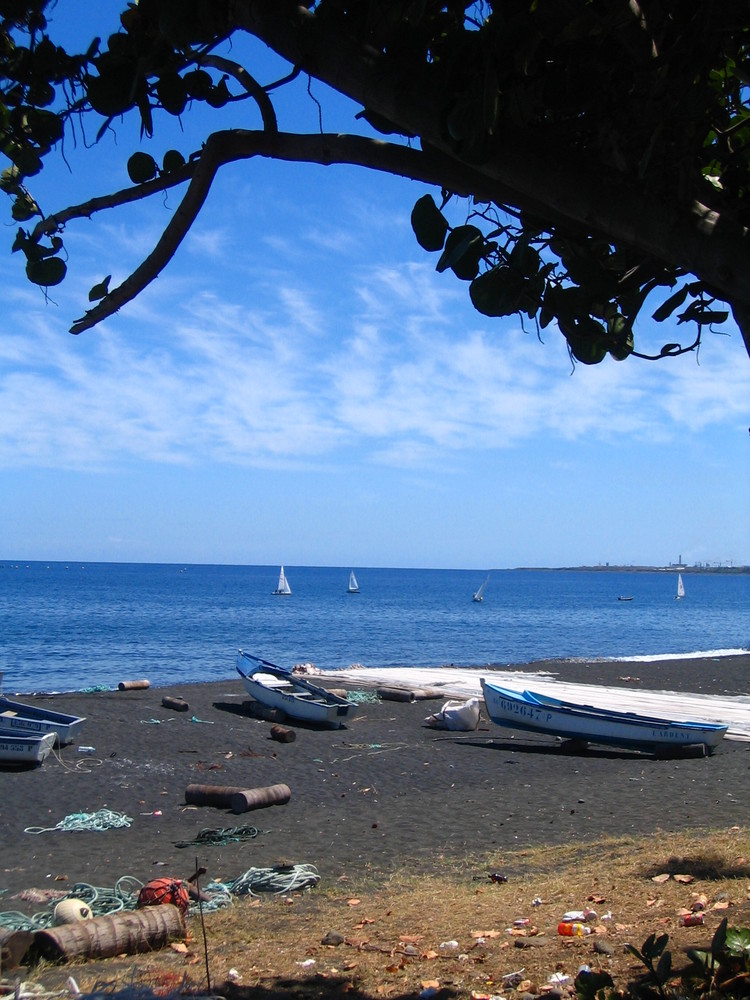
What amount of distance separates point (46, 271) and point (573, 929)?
4.74 meters

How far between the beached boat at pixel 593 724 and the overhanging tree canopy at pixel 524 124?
38.0 feet

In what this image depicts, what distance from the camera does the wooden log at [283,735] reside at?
16406 mm

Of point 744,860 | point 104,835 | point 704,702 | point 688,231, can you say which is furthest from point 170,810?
point 704,702

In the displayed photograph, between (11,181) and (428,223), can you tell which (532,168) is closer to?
(428,223)

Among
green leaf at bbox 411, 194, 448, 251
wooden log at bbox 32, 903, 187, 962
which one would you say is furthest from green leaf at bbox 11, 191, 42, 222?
wooden log at bbox 32, 903, 187, 962

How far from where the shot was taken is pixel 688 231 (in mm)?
3475

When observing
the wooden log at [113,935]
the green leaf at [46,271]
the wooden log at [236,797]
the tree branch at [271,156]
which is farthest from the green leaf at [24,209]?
the wooden log at [236,797]

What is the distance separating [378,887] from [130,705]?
1381 cm

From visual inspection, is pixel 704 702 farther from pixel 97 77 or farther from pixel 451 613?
pixel 451 613

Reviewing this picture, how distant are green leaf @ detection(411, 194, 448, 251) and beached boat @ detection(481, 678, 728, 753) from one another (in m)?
12.4

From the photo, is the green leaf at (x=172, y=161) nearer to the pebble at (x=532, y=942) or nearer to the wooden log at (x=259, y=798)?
the pebble at (x=532, y=942)

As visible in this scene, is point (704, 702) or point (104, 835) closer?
point (104, 835)

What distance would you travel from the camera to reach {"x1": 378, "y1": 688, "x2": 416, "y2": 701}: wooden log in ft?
70.5

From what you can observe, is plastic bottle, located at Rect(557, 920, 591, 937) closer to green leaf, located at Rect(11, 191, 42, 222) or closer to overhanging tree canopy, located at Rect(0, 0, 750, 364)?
overhanging tree canopy, located at Rect(0, 0, 750, 364)
